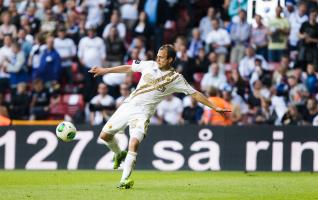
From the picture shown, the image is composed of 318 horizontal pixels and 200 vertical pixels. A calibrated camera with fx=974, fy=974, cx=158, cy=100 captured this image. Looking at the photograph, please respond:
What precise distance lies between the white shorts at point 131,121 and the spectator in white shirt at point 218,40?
10045 millimetres

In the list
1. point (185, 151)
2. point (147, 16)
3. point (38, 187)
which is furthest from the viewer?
point (147, 16)

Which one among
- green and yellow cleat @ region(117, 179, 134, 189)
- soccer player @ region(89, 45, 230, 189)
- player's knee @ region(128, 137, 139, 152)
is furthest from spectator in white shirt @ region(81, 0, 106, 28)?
green and yellow cleat @ region(117, 179, 134, 189)

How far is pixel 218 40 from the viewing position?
2514cm

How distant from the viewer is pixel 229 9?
26.0 metres

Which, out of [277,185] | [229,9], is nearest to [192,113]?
[229,9]

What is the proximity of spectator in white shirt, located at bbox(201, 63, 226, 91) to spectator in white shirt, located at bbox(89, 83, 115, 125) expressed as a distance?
91.7 inches

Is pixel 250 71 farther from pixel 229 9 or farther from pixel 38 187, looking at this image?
pixel 38 187

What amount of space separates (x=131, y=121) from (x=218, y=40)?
34.5 ft

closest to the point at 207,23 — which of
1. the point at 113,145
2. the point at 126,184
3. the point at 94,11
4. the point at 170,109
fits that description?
the point at 94,11

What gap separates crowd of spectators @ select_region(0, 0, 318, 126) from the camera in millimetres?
23453

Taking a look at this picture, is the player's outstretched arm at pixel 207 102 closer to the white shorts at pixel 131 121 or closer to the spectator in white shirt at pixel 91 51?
the white shorts at pixel 131 121

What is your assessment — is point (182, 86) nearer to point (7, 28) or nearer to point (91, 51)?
point (91, 51)

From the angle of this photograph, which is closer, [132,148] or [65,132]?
[132,148]

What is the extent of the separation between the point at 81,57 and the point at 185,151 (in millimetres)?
5588
